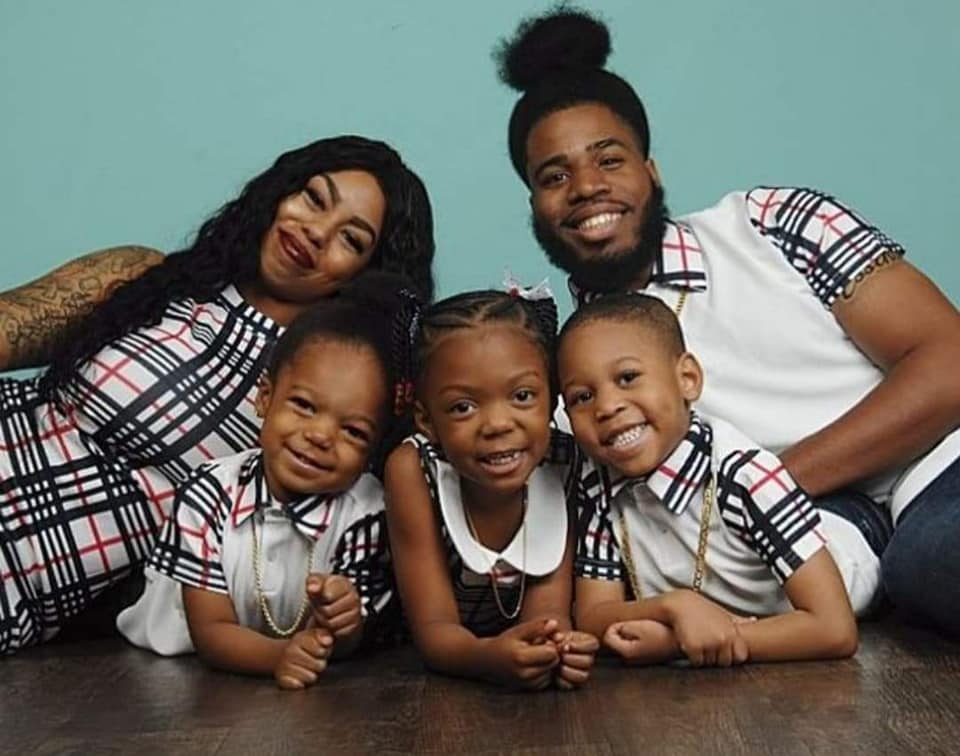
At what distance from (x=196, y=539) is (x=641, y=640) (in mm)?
562

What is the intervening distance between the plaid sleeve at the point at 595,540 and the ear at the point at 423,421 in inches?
7.9

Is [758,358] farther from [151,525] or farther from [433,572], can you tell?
[151,525]

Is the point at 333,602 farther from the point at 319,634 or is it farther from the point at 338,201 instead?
the point at 338,201

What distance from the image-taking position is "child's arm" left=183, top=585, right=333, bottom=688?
6.80ft

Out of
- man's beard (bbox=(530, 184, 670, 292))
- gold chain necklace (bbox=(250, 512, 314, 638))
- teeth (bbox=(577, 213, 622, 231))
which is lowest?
gold chain necklace (bbox=(250, 512, 314, 638))

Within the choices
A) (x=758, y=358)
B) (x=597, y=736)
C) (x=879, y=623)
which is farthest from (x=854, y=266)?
(x=597, y=736)

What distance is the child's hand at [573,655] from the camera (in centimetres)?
196

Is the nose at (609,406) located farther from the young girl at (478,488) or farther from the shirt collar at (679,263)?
the shirt collar at (679,263)

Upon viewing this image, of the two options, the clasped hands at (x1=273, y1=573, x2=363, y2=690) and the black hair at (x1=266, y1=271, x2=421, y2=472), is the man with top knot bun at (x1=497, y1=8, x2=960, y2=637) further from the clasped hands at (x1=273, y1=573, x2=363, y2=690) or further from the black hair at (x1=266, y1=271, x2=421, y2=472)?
the clasped hands at (x1=273, y1=573, x2=363, y2=690)

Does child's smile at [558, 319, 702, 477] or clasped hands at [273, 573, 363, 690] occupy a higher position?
child's smile at [558, 319, 702, 477]

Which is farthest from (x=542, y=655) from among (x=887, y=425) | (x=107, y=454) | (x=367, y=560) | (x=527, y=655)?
(x=107, y=454)

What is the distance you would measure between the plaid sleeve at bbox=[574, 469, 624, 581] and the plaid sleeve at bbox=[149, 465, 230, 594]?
439mm

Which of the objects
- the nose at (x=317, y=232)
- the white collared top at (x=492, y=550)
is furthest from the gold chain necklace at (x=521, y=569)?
the nose at (x=317, y=232)

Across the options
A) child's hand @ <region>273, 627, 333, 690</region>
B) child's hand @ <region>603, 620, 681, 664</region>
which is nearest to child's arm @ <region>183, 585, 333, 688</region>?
child's hand @ <region>273, 627, 333, 690</region>
